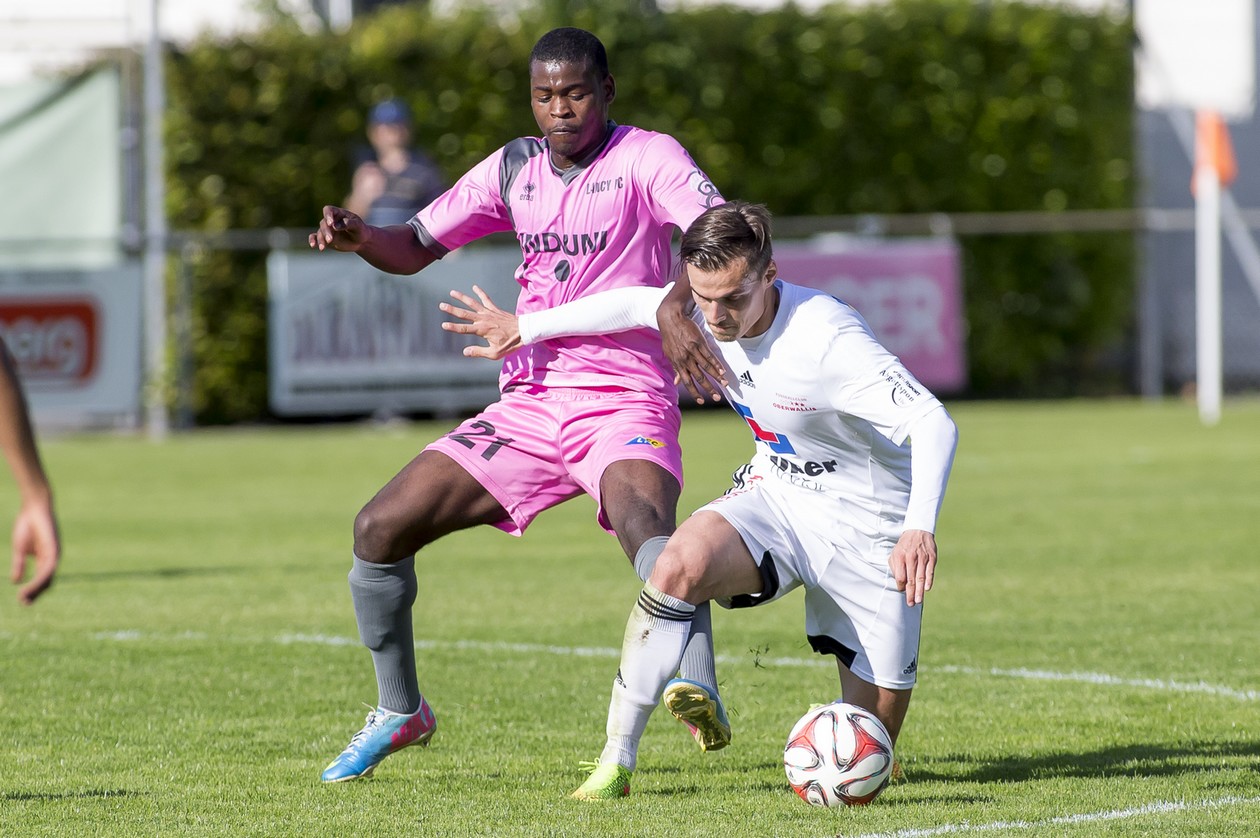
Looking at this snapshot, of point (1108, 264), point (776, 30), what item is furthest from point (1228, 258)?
point (776, 30)

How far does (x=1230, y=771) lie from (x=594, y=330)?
2.10m

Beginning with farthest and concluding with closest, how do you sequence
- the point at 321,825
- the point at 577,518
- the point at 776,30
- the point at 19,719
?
1. the point at 776,30
2. the point at 577,518
3. the point at 19,719
4. the point at 321,825

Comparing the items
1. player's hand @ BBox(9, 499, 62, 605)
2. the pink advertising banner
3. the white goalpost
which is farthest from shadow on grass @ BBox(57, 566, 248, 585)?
the white goalpost

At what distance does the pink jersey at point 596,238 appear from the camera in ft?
19.5

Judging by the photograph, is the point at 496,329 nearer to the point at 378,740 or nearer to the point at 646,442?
the point at 646,442

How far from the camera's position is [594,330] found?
18.8 feet

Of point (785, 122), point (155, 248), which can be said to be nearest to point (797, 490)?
point (155, 248)

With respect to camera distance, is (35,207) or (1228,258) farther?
(1228,258)

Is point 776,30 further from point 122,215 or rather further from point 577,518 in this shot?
point 577,518

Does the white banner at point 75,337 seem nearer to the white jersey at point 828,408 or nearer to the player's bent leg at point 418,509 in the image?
the player's bent leg at point 418,509

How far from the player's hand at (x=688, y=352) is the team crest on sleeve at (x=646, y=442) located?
36cm

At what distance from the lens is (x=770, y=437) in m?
5.51

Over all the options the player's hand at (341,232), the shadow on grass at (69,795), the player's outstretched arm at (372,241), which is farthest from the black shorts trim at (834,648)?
the shadow on grass at (69,795)

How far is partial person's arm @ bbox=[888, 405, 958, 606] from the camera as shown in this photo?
4.92m
